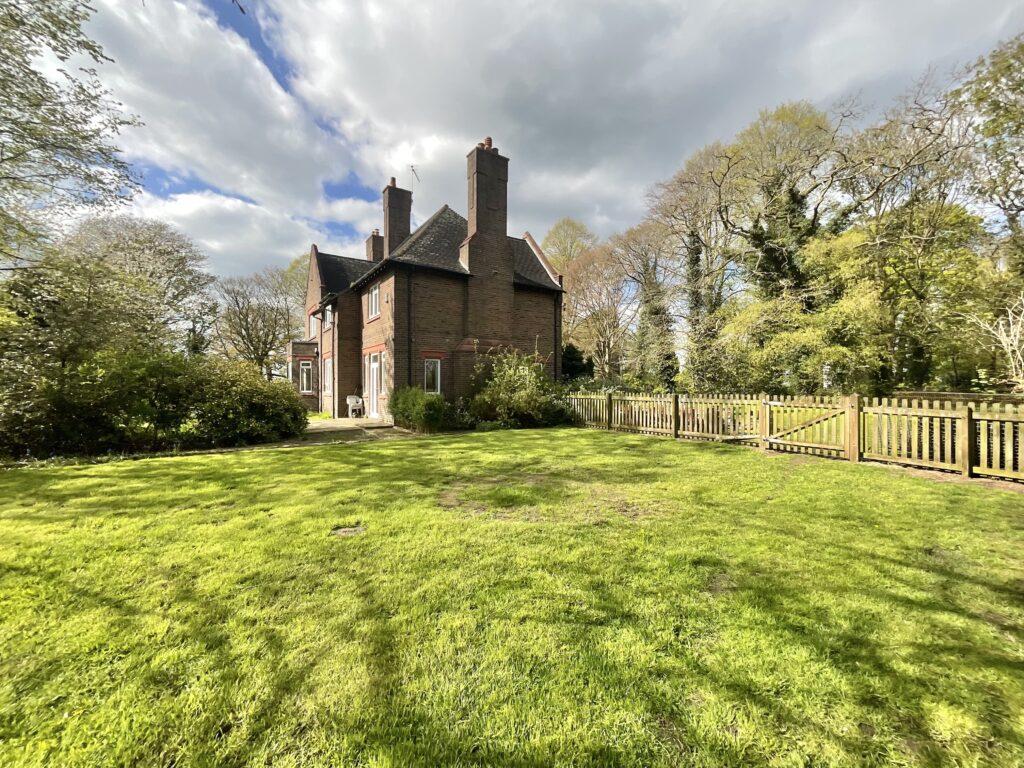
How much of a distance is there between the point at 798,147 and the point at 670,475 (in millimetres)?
19331

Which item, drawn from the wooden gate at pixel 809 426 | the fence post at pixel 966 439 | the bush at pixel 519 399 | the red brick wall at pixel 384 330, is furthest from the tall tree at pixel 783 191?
the red brick wall at pixel 384 330

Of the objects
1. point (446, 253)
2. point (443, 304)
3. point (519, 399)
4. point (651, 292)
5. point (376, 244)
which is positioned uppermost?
point (376, 244)

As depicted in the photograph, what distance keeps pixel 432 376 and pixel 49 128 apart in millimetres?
11707

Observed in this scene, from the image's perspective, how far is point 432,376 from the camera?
658 inches

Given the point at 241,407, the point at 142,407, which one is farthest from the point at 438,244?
the point at 142,407

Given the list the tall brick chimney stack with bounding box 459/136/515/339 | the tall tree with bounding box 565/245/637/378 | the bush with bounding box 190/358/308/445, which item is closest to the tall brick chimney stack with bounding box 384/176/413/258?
the tall brick chimney stack with bounding box 459/136/515/339

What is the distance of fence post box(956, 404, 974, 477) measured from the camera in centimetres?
681

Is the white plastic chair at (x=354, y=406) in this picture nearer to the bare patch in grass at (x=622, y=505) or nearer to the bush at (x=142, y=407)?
the bush at (x=142, y=407)

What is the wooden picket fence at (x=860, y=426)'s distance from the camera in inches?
262

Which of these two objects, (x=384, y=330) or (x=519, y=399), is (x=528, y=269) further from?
(x=519, y=399)

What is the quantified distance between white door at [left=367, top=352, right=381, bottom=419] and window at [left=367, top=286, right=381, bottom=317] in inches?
74.7

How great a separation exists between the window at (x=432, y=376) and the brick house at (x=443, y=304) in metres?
0.04

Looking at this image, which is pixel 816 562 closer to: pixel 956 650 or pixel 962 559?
pixel 956 650

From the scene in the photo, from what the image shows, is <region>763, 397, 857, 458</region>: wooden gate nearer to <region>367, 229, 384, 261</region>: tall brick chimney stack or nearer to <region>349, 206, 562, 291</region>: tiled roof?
<region>349, 206, 562, 291</region>: tiled roof
